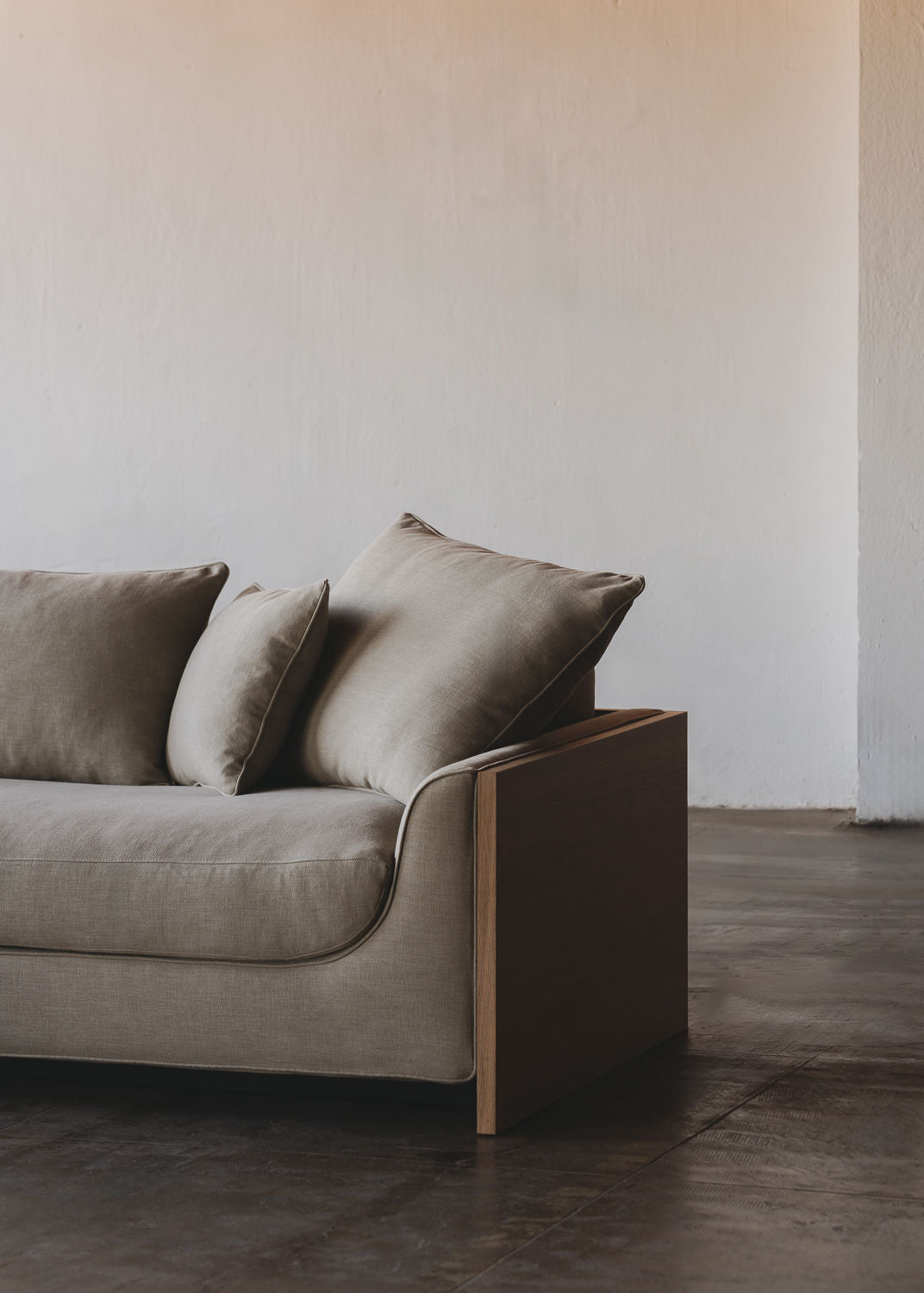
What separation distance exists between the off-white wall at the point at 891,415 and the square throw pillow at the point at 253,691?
255cm

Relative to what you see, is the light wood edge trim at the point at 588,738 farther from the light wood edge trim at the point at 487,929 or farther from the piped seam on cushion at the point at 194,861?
the piped seam on cushion at the point at 194,861

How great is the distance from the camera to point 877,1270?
1789 millimetres

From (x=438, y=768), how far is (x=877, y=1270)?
96cm

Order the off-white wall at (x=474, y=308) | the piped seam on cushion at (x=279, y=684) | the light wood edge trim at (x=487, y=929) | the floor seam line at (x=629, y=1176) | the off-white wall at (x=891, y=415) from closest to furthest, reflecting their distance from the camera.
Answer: the floor seam line at (x=629, y=1176), the light wood edge trim at (x=487, y=929), the piped seam on cushion at (x=279, y=684), the off-white wall at (x=891, y=415), the off-white wall at (x=474, y=308)

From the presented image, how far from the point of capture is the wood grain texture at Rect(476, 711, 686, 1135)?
7.27 feet

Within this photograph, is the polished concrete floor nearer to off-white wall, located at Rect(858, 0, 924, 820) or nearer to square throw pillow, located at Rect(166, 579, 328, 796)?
square throw pillow, located at Rect(166, 579, 328, 796)

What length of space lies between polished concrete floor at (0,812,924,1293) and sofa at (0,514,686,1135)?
104mm

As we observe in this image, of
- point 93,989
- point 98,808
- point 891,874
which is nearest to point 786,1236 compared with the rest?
point 93,989

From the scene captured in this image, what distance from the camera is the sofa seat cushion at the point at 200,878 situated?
7.43 ft

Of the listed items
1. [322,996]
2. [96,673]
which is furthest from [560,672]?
[96,673]

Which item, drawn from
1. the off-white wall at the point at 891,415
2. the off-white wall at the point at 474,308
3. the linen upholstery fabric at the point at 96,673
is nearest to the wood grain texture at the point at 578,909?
the linen upholstery fabric at the point at 96,673

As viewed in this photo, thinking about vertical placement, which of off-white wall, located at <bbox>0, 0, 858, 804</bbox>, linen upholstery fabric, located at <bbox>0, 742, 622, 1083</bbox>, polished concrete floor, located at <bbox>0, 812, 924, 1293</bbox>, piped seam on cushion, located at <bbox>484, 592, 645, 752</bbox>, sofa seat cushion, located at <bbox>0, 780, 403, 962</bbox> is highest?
off-white wall, located at <bbox>0, 0, 858, 804</bbox>

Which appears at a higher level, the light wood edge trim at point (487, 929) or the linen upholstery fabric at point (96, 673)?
the linen upholstery fabric at point (96, 673)

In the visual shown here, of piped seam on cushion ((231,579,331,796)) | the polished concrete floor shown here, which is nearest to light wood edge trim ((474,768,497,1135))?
the polished concrete floor
